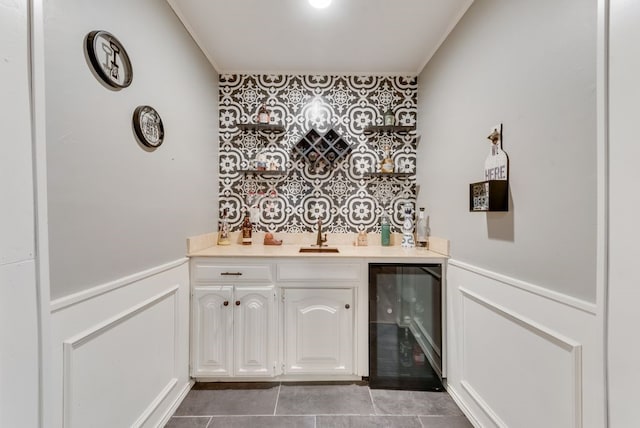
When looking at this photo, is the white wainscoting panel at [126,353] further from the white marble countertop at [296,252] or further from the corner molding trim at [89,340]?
the white marble countertop at [296,252]

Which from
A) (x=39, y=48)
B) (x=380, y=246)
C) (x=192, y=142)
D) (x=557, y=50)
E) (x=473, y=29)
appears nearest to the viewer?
(x=39, y=48)

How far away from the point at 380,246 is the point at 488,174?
3.63 feet

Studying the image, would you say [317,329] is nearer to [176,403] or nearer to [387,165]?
[176,403]

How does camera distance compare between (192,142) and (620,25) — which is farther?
(192,142)

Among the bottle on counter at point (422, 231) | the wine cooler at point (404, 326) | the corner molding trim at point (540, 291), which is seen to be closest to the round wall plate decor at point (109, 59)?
the wine cooler at point (404, 326)

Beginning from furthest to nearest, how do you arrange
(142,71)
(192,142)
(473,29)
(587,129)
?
(192,142) → (473,29) → (142,71) → (587,129)

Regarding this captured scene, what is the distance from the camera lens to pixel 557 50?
39.8 inches

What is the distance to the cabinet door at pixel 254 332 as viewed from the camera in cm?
182

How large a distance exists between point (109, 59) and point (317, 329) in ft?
5.95

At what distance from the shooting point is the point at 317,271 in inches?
72.1

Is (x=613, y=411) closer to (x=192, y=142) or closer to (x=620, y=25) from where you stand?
(x=620, y=25)

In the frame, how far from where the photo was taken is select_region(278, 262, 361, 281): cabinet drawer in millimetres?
1827

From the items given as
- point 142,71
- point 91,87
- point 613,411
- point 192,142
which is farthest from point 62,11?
point 613,411

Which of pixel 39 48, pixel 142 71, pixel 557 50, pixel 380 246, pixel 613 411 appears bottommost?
pixel 613 411
